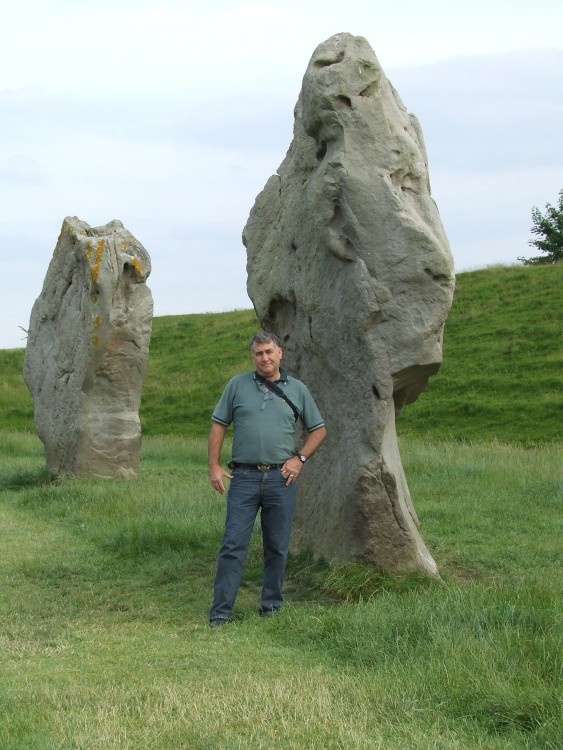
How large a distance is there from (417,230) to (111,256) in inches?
340

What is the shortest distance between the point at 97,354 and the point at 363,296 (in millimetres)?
8347

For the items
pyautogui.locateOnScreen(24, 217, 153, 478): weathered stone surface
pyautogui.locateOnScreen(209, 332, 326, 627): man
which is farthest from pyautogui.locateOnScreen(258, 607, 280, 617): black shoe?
pyautogui.locateOnScreen(24, 217, 153, 478): weathered stone surface

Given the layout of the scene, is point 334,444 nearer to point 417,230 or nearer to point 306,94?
point 417,230

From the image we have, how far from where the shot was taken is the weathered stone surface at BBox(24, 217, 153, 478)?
1563cm

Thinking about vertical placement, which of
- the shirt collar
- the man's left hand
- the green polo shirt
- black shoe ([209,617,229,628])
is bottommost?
black shoe ([209,617,229,628])

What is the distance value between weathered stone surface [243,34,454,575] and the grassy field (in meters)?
0.43

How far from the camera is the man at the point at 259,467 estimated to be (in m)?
7.41

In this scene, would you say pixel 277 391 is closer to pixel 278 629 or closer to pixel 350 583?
pixel 350 583

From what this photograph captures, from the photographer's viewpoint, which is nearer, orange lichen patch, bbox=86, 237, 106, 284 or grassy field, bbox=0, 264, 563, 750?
grassy field, bbox=0, 264, 563, 750

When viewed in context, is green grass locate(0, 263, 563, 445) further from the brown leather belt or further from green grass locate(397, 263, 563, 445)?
the brown leather belt

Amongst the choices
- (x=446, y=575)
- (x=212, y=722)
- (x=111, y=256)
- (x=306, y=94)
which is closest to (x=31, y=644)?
(x=212, y=722)

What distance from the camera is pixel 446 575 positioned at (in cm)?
824

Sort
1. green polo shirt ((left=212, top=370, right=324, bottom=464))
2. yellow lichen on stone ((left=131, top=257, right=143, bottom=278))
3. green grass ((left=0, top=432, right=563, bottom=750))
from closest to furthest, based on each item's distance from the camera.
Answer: green grass ((left=0, top=432, right=563, bottom=750)), green polo shirt ((left=212, top=370, right=324, bottom=464)), yellow lichen on stone ((left=131, top=257, right=143, bottom=278))

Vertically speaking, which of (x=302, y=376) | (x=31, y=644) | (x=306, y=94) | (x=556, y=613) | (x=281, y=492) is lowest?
(x=31, y=644)
